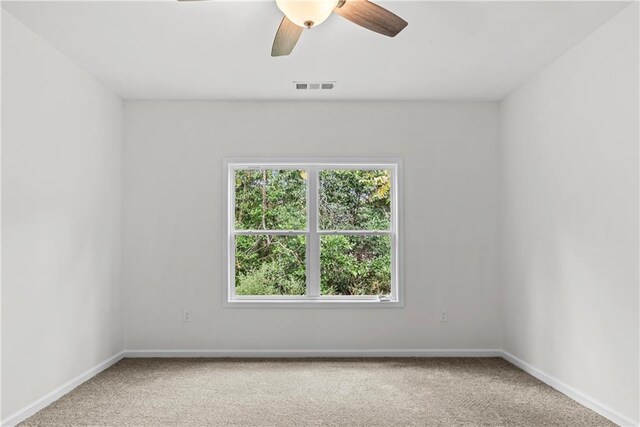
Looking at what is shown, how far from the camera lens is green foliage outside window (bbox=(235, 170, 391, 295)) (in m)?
5.06

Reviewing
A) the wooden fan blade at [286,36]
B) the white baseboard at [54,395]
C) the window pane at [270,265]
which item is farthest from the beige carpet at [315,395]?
the wooden fan blade at [286,36]

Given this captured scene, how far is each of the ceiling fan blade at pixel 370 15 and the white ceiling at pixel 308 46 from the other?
0.44 m

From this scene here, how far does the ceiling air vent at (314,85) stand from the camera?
14.5 ft

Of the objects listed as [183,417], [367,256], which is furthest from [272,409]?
[367,256]

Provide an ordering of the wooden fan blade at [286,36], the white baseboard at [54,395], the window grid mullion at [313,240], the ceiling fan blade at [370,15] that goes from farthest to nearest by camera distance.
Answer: the window grid mullion at [313,240]
the white baseboard at [54,395]
the wooden fan blade at [286,36]
the ceiling fan blade at [370,15]

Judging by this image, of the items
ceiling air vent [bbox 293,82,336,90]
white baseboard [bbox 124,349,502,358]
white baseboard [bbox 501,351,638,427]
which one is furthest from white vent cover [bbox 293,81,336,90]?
white baseboard [bbox 501,351,638,427]

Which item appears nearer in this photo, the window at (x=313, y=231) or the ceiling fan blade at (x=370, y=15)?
the ceiling fan blade at (x=370, y=15)

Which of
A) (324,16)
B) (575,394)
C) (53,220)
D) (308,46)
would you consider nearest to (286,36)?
(324,16)

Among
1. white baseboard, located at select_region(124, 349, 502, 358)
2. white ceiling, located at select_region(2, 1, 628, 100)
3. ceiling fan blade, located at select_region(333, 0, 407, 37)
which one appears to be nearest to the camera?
ceiling fan blade, located at select_region(333, 0, 407, 37)

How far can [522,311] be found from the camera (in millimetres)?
4461

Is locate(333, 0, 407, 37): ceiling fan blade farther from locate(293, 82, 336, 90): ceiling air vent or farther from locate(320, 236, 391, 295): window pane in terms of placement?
locate(320, 236, 391, 295): window pane

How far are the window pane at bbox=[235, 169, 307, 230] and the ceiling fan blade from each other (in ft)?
8.63

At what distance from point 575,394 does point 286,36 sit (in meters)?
3.16

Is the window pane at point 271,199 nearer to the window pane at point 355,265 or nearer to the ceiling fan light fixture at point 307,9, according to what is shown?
the window pane at point 355,265
